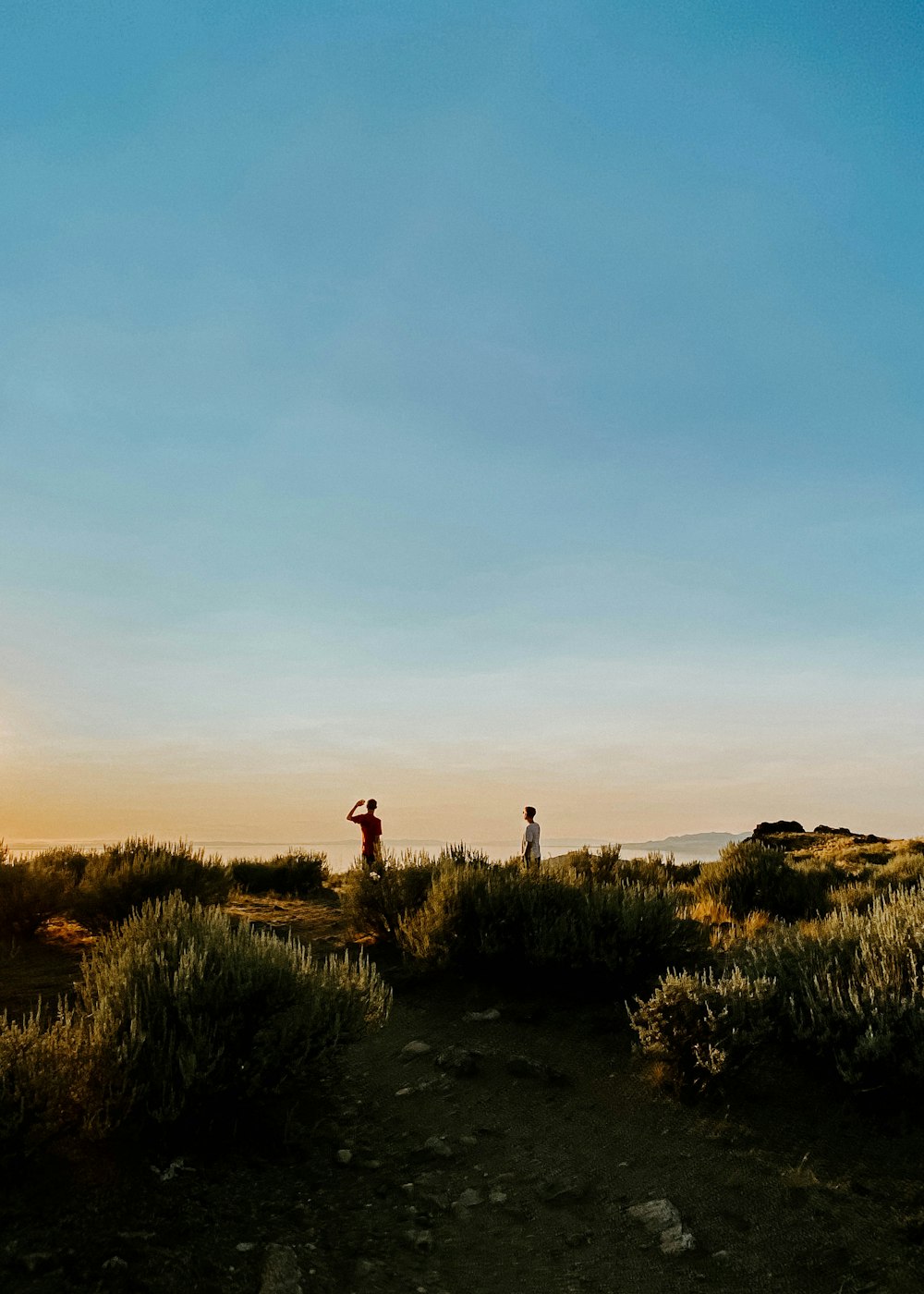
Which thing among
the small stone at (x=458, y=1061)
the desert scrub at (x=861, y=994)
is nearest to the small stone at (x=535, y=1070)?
the small stone at (x=458, y=1061)

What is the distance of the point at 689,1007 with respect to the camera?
743cm

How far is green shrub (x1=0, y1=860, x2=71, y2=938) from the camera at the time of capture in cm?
1176

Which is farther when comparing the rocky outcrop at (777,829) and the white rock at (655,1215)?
the rocky outcrop at (777,829)

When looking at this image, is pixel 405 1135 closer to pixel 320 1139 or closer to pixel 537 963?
pixel 320 1139

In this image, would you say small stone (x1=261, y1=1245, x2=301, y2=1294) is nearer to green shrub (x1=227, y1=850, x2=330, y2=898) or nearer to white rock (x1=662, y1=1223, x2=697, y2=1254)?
white rock (x1=662, y1=1223, x2=697, y2=1254)

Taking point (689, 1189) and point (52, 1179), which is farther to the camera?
point (689, 1189)

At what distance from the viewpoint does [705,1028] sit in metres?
7.29

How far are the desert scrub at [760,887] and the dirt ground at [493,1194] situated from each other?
32.2 feet

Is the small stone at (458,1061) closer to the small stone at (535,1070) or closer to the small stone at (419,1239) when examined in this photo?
the small stone at (535,1070)

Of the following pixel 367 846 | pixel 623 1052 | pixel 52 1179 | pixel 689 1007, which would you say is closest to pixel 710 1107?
pixel 689 1007

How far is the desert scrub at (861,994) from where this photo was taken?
22.5ft

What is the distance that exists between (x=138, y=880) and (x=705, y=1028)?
8827 mm

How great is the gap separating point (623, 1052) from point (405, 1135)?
2.29 metres

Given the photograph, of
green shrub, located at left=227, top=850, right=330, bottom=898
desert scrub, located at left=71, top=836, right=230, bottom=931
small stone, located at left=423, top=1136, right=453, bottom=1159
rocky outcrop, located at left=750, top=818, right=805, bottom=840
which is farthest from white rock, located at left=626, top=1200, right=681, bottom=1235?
rocky outcrop, located at left=750, top=818, right=805, bottom=840
